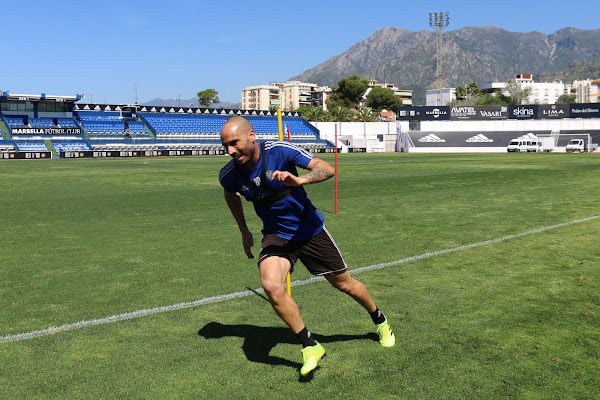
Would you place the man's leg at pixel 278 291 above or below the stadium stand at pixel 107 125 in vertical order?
below

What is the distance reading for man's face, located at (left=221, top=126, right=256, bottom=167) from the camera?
438 centimetres

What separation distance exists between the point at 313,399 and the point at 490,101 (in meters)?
146

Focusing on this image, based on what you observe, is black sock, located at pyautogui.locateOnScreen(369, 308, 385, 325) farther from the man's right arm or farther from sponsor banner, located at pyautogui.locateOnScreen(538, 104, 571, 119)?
sponsor banner, located at pyautogui.locateOnScreen(538, 104, 571, 119)

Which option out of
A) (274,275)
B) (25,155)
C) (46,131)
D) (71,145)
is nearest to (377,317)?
(274,275)

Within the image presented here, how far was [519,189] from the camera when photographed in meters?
20.6

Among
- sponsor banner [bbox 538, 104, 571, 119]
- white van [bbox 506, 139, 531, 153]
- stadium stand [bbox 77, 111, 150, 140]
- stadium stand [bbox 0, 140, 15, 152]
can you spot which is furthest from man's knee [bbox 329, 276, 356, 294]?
sponsor banner [bbox 538, 104, 571, 119]

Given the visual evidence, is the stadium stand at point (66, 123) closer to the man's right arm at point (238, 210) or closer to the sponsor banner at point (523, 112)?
the sponsor banner at point (523, 112)

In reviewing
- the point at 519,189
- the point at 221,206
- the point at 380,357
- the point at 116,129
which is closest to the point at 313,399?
the point at 380,357

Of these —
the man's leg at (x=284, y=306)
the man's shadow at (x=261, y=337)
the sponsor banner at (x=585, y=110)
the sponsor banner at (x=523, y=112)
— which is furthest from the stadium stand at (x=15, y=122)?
the man's leg at (x=284, y=306)

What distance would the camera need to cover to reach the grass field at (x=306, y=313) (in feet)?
14.4

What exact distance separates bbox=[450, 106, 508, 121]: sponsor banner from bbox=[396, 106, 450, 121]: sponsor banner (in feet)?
3.33

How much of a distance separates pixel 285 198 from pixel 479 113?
80.4 metres

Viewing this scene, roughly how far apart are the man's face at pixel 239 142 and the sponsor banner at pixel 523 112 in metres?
80.9

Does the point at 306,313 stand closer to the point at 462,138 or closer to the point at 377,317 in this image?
the point at 377,317
